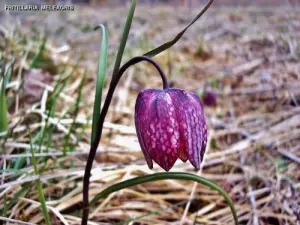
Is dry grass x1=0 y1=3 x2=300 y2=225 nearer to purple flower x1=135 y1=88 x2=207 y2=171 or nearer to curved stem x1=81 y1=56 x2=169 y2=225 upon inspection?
curved stem x1=81 y1=56 x2=169 y2=225

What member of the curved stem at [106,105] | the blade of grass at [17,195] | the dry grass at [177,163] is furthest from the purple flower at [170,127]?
the blade of grass at [17,195]

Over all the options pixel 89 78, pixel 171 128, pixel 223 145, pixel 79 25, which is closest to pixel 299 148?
pixel 223 145

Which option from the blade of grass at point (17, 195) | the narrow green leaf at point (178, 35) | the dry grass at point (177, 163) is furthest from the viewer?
the dry grass at point (177, 163)

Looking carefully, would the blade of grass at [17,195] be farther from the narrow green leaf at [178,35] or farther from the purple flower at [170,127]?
the narrow green leaf at [178,35]

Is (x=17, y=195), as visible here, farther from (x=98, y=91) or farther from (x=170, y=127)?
(x=170, y=127)

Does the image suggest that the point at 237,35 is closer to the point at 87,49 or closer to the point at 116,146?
the point at 87,49
